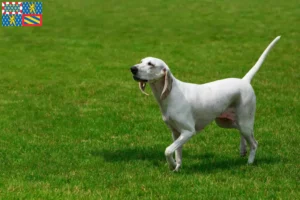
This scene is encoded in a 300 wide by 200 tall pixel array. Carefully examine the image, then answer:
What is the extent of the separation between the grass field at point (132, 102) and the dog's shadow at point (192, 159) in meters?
0.02

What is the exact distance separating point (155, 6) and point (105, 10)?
3185 mm

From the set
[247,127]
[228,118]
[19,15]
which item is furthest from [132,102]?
[19,15]

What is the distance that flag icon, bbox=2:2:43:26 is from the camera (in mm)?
31641

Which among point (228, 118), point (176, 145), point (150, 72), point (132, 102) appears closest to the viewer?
point (150, 72)

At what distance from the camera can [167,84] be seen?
8312 mm

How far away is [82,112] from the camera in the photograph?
46.5ft

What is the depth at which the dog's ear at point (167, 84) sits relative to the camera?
8.27 meters

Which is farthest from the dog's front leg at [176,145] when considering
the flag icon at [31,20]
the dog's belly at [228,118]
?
the flag icon at [31,20]

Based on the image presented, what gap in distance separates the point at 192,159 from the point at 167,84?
1.81 m

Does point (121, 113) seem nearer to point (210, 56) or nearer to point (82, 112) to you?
point (82, 112)

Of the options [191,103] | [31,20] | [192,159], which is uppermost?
[191,103]

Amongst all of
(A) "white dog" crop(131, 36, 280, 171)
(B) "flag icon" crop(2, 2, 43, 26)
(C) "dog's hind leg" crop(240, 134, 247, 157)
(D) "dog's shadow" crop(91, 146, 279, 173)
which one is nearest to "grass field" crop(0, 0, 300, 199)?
(D) "dog's shadow" crop(91, 146, 279, 173)

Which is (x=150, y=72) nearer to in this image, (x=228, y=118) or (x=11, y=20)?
(x=228, y=118)

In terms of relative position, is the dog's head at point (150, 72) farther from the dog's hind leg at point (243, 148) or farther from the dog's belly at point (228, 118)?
the dog's hind leg at point (243, 148)
